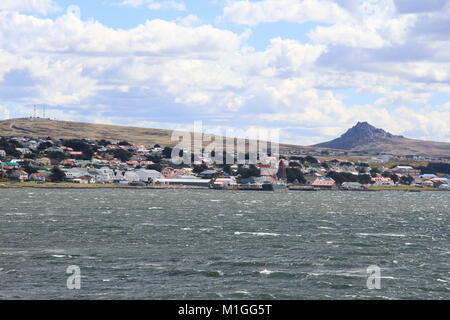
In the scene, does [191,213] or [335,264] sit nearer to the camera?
[335,264]

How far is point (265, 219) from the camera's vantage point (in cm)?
10256

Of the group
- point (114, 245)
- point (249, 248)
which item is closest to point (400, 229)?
point (249, 248)

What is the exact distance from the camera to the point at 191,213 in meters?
114

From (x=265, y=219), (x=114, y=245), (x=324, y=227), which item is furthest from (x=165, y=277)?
(x=265, y=219)

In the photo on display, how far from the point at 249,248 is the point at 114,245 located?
41.5ft

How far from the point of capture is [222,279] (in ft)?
156

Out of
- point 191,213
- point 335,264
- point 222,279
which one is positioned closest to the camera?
point 222,279
